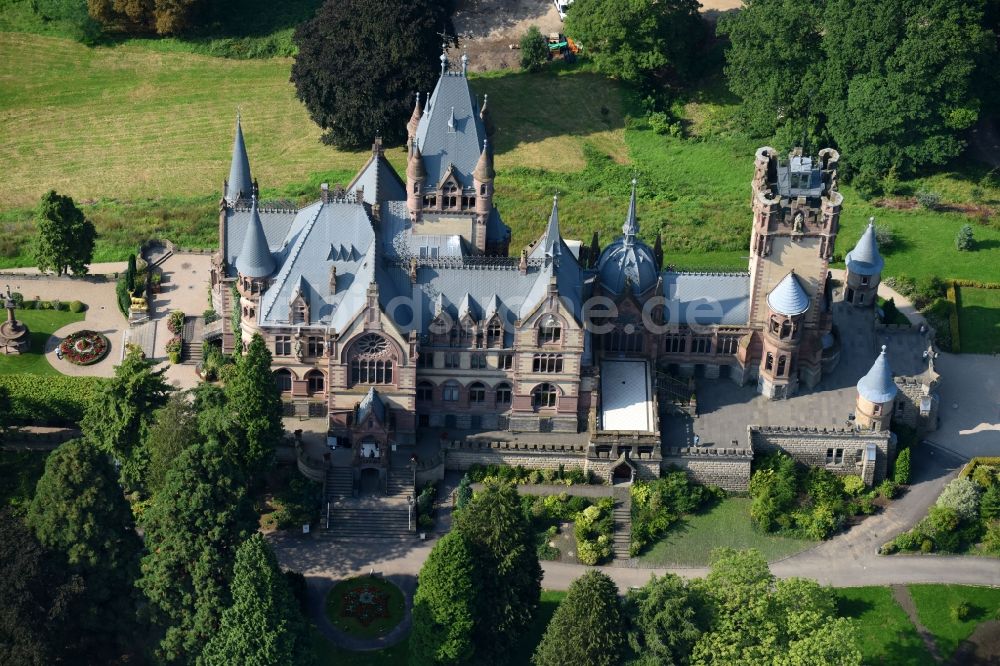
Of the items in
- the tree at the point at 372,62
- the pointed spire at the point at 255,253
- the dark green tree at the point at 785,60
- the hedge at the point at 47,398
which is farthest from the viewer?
the dark green tree at the point at 785,60

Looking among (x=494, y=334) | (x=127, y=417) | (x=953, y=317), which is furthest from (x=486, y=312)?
(x=953, y=317)

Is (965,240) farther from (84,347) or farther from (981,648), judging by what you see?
(84,347)

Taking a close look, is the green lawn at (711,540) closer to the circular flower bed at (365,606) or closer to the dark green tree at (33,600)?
the circular flower bed at (365,606)

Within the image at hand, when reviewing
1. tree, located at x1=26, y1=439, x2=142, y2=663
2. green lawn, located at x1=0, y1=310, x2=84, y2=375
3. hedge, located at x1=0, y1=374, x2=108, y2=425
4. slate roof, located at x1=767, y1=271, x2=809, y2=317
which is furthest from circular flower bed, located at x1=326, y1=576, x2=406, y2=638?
slate roof, located at x1=767, y1=271, x2=809, y2=317

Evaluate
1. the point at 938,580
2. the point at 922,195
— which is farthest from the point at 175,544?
the point at 922,195

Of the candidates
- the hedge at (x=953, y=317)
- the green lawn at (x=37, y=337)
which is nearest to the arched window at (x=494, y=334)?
the green lawn at (x=37, y=337)

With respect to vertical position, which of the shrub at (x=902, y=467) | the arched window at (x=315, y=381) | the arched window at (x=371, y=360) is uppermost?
the arched window at (x=371, y=360)
